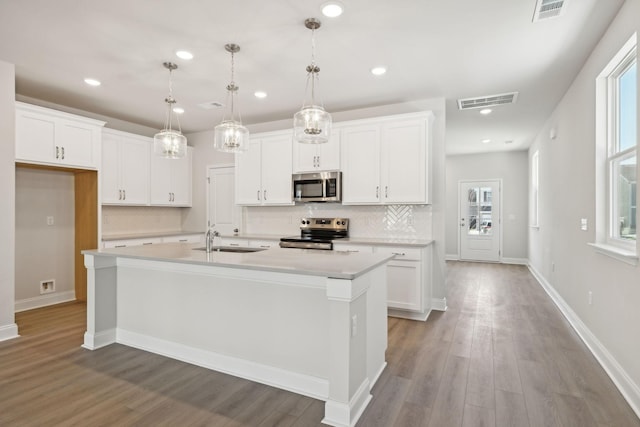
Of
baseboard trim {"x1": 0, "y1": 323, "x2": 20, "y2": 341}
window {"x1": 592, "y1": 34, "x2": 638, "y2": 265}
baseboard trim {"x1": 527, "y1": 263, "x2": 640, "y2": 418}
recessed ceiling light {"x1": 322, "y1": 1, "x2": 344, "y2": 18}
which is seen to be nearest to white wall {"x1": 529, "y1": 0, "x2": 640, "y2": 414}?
baseboard trim {"x1": 527, "y1": 263, "x2": 640, "y2": 418}

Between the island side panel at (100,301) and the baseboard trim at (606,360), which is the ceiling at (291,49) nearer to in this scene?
the island side panel at (100,301)

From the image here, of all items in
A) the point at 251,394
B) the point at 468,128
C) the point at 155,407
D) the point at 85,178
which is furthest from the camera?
the point at 468,128

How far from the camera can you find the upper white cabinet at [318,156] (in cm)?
468

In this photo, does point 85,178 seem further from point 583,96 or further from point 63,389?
point 583,96

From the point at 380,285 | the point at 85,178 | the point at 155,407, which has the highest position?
the point at 85,178

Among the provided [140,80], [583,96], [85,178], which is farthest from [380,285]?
[85,178]

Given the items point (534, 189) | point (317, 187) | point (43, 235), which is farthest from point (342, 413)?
point (534, 189)

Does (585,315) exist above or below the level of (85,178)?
below

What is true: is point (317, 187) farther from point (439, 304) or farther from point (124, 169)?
point (124, 169)

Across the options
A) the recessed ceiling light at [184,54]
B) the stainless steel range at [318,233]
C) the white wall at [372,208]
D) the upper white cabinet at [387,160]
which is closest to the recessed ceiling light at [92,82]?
the recessed ceiling light at [184,54]

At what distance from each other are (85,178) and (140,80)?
1860mm

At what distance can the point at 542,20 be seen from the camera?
8.63 feet

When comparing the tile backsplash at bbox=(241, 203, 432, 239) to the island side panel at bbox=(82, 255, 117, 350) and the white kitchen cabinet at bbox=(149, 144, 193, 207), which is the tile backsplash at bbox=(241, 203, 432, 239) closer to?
the white kitchen cabinet at bbox=(149, 144, 193, 207)

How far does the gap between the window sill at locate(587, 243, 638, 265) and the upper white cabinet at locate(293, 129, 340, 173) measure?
2.90 m
